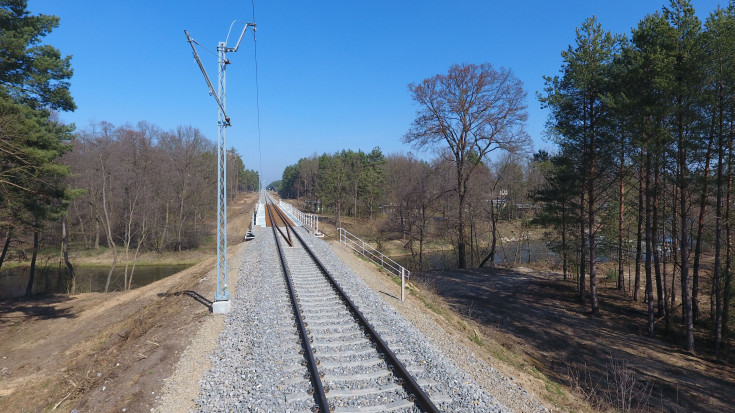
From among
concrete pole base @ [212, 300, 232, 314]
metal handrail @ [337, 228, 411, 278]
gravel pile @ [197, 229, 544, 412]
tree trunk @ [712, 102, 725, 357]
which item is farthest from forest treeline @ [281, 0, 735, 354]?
concrete pole base @ [212, 300, 232, 314]

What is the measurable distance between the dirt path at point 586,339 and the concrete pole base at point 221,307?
8.50 m

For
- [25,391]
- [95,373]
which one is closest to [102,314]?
[25,391]

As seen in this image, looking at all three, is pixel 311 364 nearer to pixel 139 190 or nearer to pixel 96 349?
pixel 96 349

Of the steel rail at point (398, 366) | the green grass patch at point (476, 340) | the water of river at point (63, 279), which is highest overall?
the steel rail at point (398, 366)

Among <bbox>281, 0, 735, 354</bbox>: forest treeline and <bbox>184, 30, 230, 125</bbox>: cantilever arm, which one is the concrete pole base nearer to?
<bbox>184, 30, 230, 125</bbox>: cantilever arm

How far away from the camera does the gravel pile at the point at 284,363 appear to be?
5.41m

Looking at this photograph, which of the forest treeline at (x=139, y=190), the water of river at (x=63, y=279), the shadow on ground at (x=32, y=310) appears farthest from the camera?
the forest treeline at (x=139, y=190)

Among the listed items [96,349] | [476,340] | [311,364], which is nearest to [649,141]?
[476,340]

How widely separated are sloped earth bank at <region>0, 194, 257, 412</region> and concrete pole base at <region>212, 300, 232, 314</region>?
0.22 m

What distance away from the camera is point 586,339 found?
13.7m

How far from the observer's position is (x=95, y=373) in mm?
7723

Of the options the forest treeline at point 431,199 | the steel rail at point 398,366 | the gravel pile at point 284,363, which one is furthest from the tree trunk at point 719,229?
the steel rail at point 398,366

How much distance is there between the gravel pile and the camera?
5406 millimetres

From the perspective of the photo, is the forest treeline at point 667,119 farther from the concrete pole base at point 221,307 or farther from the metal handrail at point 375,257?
the concrete pole base at point 221,307
